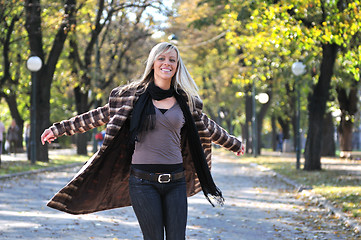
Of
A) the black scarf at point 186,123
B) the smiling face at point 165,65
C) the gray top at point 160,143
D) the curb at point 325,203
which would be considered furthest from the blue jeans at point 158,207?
the curb at point 325,203

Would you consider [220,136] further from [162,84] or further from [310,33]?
[310,33]

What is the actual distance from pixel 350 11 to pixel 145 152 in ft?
29.9

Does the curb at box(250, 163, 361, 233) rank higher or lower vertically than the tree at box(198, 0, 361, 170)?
lower

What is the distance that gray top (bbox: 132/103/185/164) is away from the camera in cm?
427

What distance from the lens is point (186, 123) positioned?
4535 millimetres

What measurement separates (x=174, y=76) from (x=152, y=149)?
634mm

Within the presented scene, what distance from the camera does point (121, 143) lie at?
15.2ft

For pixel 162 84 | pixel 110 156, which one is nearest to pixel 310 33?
pixel 162 84

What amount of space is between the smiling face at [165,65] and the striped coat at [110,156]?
0.21m

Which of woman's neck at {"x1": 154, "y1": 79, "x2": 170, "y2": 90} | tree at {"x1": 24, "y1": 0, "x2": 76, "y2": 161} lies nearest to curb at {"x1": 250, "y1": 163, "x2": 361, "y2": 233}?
woman's neck at {"x1": 154, "y1": 79, "x2": 170, "y2": 90}

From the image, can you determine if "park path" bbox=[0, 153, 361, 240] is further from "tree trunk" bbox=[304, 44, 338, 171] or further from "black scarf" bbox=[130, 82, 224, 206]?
"tree trunk" bbox=[304, 44, 338, 171]

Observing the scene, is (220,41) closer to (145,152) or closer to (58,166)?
(58,166)

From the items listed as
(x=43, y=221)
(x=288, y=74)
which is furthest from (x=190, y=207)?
(x=288, y=74)

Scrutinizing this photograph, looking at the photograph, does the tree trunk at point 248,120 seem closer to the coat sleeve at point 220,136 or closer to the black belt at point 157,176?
the coat sleeve at point 220,136
